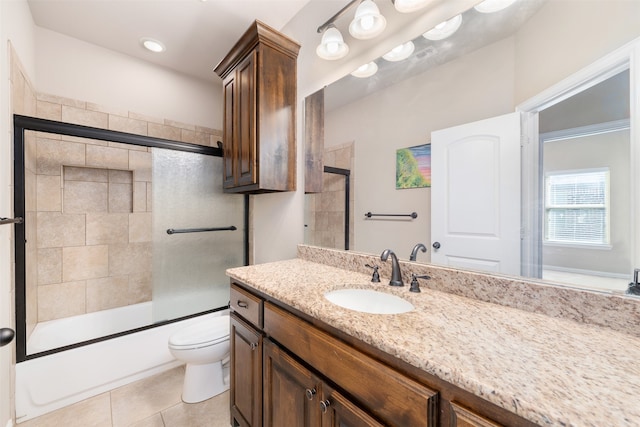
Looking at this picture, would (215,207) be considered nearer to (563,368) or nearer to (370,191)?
(370,191)

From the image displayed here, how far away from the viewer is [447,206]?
3.74 ft

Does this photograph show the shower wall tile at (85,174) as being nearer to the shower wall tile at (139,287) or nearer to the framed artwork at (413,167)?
the shower wall tile at (139,287)

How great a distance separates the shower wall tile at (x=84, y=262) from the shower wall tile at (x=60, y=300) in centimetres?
7

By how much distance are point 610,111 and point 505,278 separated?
0.59m

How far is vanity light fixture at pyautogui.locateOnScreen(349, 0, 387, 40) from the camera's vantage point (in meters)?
1.27

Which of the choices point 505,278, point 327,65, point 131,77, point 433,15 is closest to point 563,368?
point 505,278

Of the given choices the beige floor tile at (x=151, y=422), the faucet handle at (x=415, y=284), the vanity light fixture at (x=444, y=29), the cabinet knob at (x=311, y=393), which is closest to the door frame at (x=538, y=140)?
the faucet handle at (x=415, y=284)

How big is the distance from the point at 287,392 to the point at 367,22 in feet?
5.67

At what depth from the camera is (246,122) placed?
171 centimetres

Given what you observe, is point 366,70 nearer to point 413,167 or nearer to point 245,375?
point 413,167

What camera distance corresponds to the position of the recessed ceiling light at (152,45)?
6.95 feet

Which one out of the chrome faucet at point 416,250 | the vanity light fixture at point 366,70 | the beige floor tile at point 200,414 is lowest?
the beige floor tile at point 200,414

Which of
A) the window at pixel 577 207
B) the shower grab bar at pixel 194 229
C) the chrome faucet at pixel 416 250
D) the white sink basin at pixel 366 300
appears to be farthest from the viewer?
the shower grab bar at pixel 194 229

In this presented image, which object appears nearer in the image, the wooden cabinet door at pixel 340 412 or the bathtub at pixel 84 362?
the wooden cabinet door at pixel 340 412
